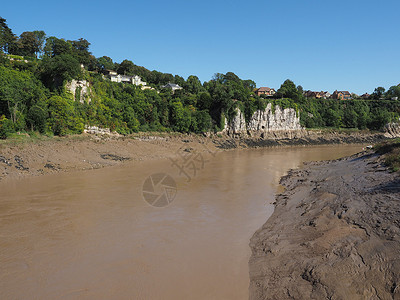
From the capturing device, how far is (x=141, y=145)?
103 ft

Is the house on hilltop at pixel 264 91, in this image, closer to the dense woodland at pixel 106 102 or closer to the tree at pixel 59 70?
the dense woodland at pixel 106 102

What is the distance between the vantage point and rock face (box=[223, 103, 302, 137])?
4756 cm

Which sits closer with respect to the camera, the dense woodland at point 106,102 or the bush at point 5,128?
the bush at point 5,128

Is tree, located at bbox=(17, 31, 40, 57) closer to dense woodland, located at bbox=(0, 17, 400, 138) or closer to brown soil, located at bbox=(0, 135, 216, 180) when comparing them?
dense woodland, located at bbox=(0, 17, 400, 138)

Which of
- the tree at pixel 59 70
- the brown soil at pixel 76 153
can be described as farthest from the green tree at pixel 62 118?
the tree at pixel 59 70

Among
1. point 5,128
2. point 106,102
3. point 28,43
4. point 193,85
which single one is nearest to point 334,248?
point 5,128

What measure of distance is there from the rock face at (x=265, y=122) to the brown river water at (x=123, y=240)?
31801 mm

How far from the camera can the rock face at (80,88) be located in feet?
99.4

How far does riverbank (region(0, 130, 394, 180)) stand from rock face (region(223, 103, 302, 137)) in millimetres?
2107

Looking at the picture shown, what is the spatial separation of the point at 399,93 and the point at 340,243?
9737 cm

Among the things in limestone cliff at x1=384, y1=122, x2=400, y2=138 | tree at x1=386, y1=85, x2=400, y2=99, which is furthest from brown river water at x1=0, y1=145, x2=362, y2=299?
tree at x1=386, y1=85, x2=400, y2=99

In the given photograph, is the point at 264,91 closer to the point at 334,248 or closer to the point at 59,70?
the point at 59,70

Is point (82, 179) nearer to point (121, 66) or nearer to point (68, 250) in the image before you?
point (68, 250)

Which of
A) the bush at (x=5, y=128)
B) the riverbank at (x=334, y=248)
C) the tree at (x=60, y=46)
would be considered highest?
the tree at (x=60, y=46)
